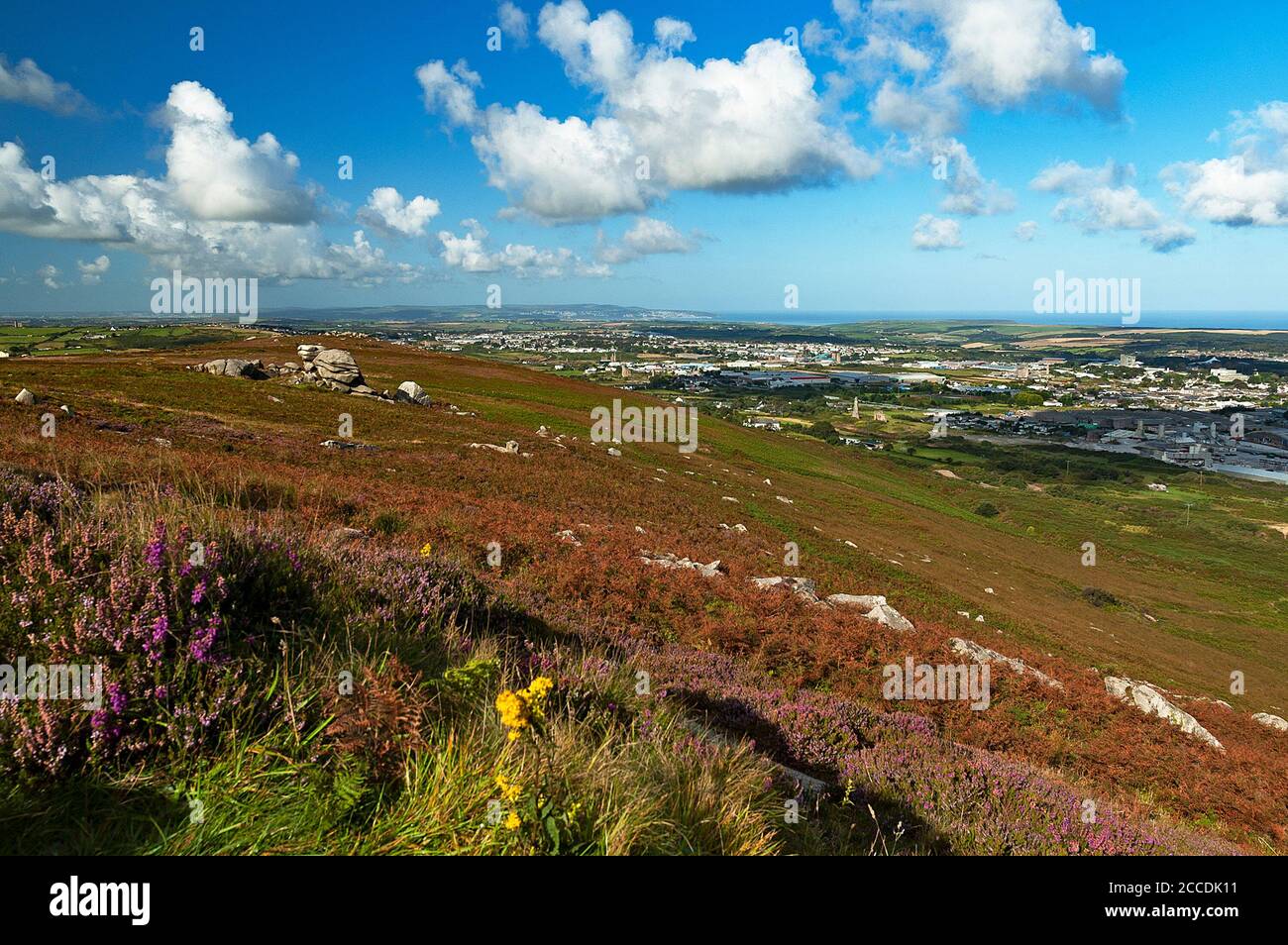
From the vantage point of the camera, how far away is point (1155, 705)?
44.4 feet

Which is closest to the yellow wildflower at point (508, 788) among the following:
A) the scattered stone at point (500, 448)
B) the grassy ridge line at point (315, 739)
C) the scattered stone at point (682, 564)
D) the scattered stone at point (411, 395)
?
the grassy ridge line at point (315, 739)

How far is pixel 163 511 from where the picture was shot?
5.00 meters

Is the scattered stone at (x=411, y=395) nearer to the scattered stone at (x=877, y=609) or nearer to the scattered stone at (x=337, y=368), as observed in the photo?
the scattered stone at (x=337, y=368)

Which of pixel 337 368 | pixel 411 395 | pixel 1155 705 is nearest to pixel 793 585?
pixel 1155 705

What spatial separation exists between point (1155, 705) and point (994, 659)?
4238 mm

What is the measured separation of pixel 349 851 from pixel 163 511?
3.87 m

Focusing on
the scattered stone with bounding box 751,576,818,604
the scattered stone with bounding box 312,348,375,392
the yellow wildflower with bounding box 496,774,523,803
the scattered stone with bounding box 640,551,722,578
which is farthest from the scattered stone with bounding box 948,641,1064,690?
the scattered stone with bounding box 312,348,375,392

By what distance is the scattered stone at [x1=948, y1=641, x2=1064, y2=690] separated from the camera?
12289mm

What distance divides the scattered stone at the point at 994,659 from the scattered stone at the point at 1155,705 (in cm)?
173

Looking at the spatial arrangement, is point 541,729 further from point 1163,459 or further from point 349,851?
point 1163,459

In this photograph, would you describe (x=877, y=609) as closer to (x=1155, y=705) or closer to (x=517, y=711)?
(x=1155, y=705)

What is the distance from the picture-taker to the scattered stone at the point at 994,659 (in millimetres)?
12289
